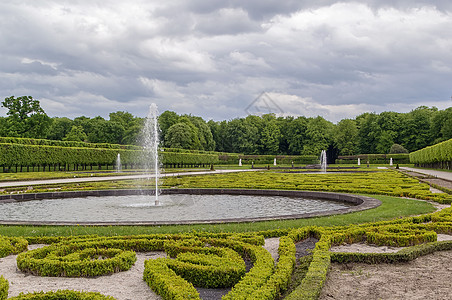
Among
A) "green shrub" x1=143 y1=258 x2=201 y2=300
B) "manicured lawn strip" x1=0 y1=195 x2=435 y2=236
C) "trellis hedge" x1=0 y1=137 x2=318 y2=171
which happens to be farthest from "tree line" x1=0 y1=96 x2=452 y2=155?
"green shrub" x1=143 y1=258 x2=201 y2=300

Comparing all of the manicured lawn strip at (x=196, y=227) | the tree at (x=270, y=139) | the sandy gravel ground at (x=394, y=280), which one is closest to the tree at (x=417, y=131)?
the tree at (x=270, y=139)

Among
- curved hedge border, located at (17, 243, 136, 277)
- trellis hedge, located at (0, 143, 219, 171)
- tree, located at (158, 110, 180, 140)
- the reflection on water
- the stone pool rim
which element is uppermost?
tree, located at (158, 110, 180, 140)

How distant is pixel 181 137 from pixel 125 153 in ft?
83.4

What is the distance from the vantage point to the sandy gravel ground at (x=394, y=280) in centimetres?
390

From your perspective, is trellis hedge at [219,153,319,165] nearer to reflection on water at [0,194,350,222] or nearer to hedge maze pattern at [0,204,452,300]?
reflection on water at [0,194,350,222]

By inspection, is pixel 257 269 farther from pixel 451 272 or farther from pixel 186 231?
pixel 186 231

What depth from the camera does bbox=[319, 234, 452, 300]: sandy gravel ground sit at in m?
3.90

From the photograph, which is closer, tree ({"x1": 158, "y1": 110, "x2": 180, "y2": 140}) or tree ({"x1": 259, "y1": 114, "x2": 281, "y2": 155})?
tree ({"x1": 158, "y1": 110, "x2": 180, "y2": 140})

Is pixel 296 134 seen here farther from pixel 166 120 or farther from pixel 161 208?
pixel 161 208

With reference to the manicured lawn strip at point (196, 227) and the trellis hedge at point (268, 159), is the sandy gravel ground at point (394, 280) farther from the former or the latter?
the trellis hedge at point (268, 159)

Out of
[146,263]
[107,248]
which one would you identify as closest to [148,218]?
[107,248]

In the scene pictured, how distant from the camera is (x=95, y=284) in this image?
439 centimetres

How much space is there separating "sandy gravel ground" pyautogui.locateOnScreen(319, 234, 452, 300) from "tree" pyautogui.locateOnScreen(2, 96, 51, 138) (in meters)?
55.4

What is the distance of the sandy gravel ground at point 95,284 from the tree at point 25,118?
2100 inches
